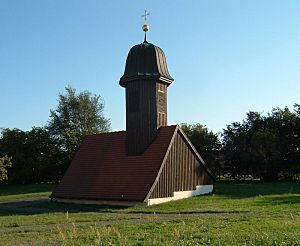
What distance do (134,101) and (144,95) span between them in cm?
79

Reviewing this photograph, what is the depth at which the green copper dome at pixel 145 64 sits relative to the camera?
28891 mm

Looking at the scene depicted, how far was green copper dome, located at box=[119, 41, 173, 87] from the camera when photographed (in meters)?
28.9

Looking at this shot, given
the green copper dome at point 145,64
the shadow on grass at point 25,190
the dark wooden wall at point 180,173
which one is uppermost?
the green copper dome at point 145,64

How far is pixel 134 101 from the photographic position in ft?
95.3

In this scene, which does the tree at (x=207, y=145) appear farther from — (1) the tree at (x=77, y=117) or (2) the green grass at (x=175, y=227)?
(2) the green grass at (x=175, y=227)

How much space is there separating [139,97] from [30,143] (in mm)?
28701

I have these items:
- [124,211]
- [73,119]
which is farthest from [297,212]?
[73,119]

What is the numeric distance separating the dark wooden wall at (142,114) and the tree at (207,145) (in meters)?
22.8

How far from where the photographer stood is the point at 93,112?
2366 inches

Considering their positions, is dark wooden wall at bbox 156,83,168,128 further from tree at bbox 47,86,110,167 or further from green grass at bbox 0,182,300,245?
tree at bbox 47,86,110,167

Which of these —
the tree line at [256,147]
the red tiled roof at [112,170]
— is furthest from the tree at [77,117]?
the red tiled roof at [112,170]

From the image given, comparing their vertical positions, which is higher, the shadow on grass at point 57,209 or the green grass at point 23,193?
the green grass at point 23,193

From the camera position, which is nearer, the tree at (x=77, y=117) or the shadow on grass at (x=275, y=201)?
the shadow on grass at (x=275, y=201)

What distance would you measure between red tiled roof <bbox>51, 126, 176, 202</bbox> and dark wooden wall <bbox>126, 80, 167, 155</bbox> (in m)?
0.57
